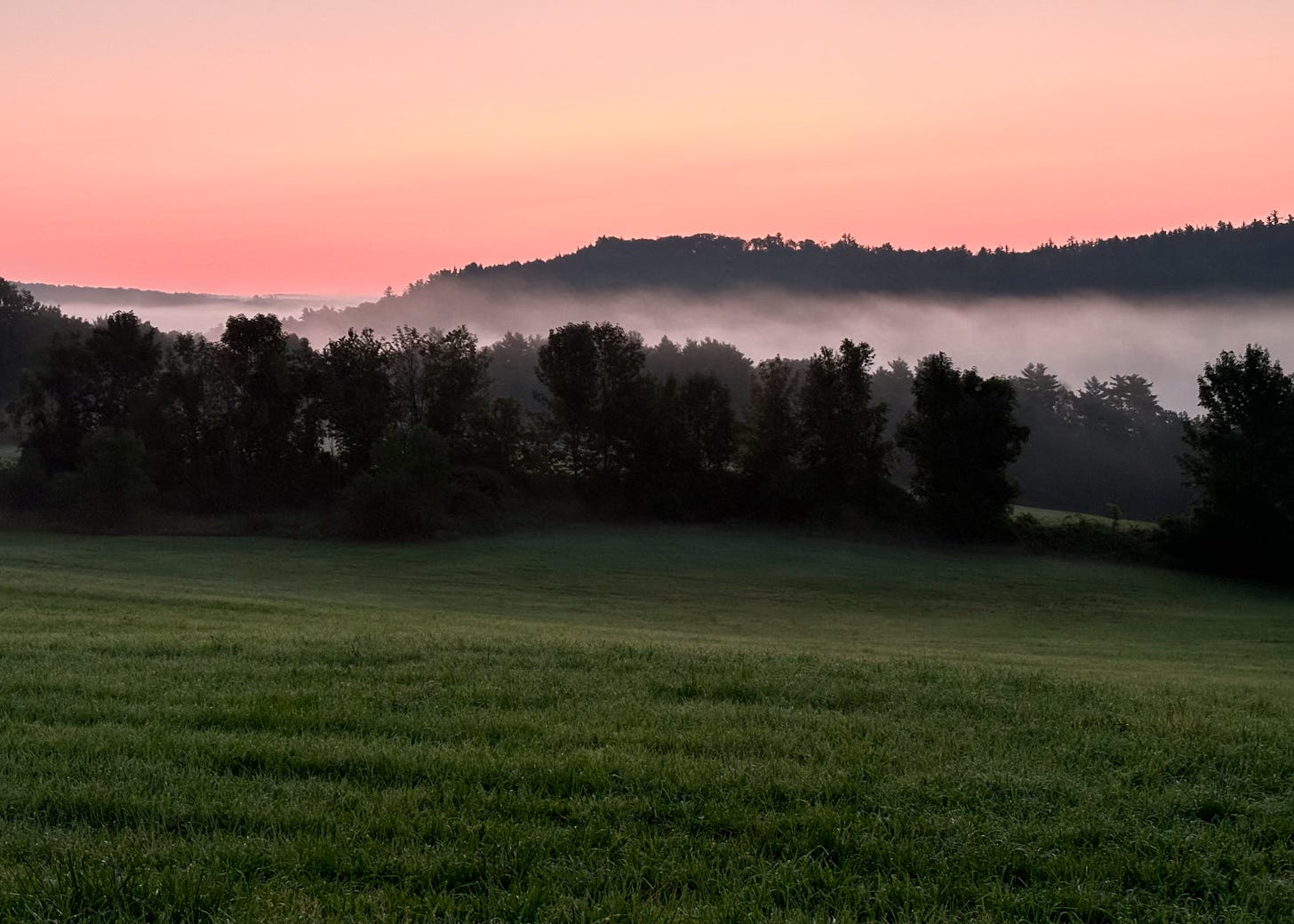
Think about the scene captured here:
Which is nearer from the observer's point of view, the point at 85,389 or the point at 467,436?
the point at 85,389

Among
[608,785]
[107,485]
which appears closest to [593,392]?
[107,485]

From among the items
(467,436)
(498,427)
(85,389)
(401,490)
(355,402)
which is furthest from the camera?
(498,427)

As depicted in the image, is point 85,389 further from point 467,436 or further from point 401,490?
point 467,436

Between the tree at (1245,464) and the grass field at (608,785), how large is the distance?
50.3 metres

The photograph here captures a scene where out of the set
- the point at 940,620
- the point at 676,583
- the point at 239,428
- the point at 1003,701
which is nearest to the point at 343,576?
the point at 676,583

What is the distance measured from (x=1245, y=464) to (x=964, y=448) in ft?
52.5

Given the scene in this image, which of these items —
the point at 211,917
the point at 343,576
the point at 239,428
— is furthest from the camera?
the point at 239,428

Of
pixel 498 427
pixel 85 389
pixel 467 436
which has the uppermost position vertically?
pixel 85 389

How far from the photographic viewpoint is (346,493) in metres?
65.0

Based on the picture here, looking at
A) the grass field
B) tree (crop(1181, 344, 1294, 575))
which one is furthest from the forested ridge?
the grass field

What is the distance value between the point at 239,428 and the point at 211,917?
235 ft

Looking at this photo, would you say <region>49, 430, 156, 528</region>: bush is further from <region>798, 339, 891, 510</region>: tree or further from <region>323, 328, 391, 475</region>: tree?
<region>798, 339, 891, 510</region>: tree

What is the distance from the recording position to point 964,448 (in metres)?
66.8

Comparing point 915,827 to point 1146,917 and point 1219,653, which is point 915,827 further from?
point 1219,653
